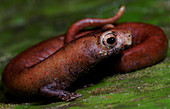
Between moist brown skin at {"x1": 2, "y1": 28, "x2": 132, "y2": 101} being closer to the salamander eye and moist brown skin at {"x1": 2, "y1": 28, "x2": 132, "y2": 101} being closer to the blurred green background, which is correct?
the salamander eye

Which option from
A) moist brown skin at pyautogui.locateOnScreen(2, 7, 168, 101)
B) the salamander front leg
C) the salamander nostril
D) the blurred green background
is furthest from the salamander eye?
the salamander front leg

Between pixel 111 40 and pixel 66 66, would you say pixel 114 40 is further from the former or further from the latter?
pixel 66 66

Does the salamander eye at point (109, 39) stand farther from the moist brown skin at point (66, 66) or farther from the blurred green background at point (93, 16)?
the blurred green background at point (93, 16)

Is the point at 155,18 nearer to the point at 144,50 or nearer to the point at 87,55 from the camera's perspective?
the point at 144,50

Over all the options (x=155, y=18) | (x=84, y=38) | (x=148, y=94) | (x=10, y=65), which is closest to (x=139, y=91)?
(x=148, y=94)

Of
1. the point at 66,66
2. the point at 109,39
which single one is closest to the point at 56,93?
the point at 66,66

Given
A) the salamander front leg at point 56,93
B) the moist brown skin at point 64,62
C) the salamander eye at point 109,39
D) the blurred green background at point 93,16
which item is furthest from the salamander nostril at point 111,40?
the salamander front leg at point 56,93

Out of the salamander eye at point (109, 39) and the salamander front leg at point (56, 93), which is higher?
the salamander eye at point (109, 39)

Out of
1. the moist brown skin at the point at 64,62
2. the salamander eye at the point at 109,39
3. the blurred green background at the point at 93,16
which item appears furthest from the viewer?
the moist brown skin at the point at 64,62
